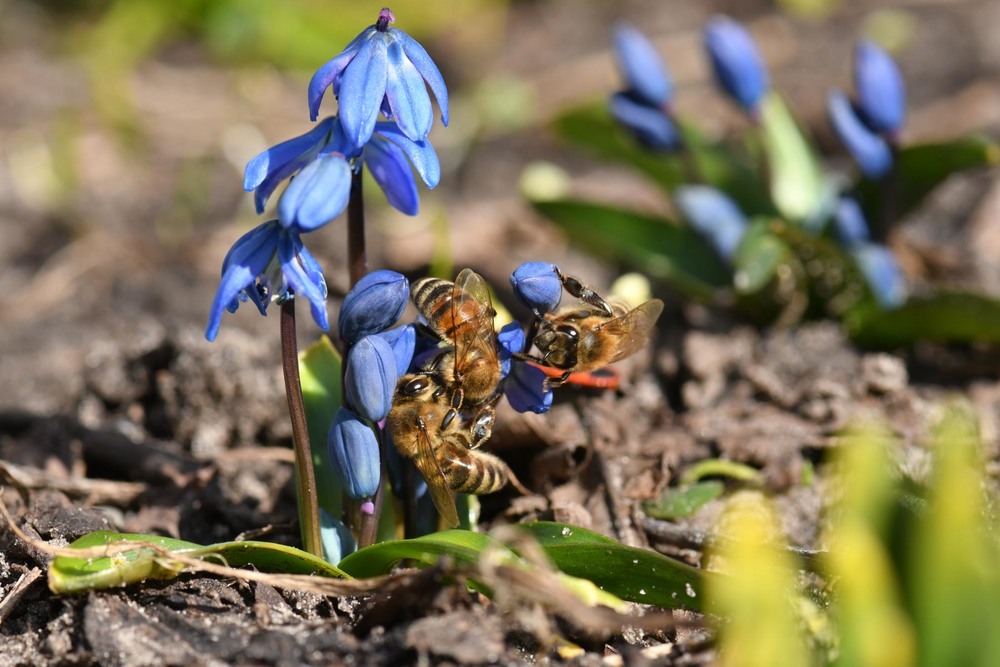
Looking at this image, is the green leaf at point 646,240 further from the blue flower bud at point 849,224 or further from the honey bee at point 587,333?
the honey bee at point 587,333

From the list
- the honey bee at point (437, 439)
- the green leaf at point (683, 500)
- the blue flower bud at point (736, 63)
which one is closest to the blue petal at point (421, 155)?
A: the honey bee at point (437, 439)

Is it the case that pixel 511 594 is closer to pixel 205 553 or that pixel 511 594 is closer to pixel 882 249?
pixel 205 553

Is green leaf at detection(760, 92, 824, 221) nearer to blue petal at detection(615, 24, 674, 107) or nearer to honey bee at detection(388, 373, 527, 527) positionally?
blue petal at detection(615, 24, 674, 107)

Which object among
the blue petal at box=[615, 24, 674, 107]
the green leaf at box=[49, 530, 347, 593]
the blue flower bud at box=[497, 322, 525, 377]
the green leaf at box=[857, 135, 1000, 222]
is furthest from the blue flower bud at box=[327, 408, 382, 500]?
Answer: the green leaf at box=[857, 135, 1000, 222]

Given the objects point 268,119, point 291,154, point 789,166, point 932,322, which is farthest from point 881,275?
point 268,119

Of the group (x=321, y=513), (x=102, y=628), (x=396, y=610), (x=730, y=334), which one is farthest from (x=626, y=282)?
(x=102, y=628)
